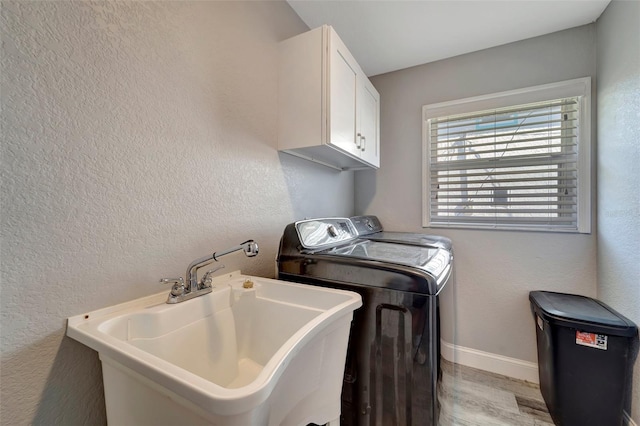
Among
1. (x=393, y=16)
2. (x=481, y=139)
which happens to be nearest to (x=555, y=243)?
(x=481, y=139)

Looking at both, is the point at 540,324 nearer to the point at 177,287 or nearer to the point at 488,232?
the point at 488,232

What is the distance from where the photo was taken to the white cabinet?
1372 millimetres

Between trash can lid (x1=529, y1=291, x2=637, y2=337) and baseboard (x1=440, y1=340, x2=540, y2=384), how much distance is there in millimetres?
533

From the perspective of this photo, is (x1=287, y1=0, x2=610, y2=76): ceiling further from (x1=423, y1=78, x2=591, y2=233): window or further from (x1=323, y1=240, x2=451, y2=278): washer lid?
(x1=323, y1=240, x2=451, y2=278): washer lid

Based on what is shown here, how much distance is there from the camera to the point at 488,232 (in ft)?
6.57

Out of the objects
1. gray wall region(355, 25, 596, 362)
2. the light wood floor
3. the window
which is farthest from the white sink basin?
the window

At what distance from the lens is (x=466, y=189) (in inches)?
82.4

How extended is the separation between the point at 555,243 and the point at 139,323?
2.45 metres

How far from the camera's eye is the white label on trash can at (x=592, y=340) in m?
1.33

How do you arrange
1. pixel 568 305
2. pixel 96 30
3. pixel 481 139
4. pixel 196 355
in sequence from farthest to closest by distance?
pixel 481 139 < pixel 568 305 < pixel 196 355 < pixel 96 30

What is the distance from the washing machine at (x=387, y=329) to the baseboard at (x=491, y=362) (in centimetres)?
120

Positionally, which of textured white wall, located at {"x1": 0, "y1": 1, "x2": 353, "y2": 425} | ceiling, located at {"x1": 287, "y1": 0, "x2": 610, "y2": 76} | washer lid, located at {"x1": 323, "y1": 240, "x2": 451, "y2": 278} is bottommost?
washer lid, located at {"x1": 323, "y1": 240, "x2": 451, "y2": 278}

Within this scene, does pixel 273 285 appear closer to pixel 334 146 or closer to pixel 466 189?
pixel 334 146

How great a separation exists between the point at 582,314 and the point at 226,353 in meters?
1.89
